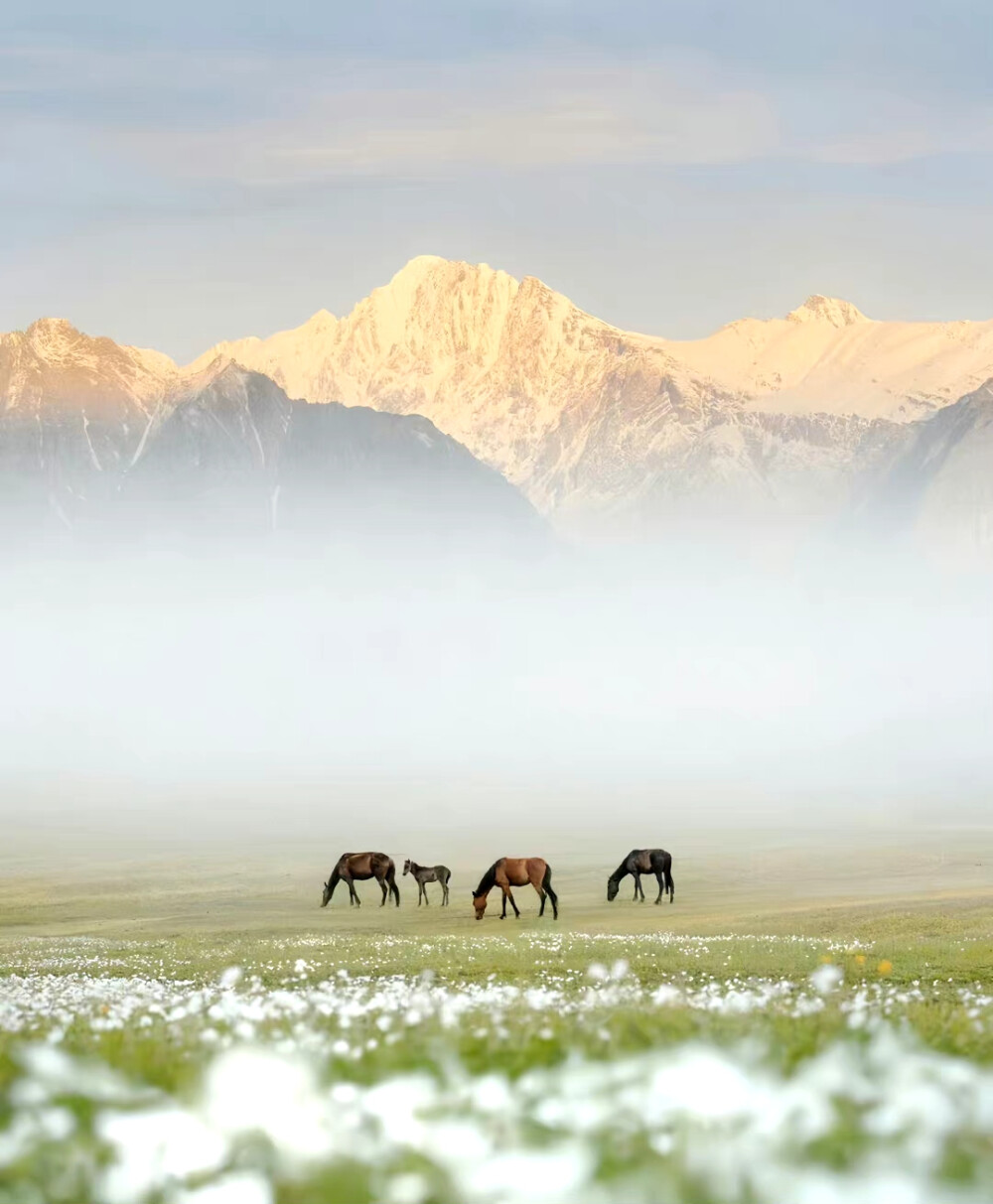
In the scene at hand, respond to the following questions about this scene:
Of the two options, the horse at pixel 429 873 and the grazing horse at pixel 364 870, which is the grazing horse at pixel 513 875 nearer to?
the horse at pixel 429 873

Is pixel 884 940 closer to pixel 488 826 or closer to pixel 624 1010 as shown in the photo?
pixel 624 1010

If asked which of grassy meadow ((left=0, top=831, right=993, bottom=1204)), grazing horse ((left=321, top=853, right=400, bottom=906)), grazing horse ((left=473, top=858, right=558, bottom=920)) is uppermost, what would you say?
grazing horse ((left=321, top=853, right=400, bottom=906))

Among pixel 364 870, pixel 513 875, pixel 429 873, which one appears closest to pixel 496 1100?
pixel 513 875

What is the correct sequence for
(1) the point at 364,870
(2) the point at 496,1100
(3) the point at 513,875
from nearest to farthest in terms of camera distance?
1. (2) the point at 496,1100
2. (3) the point at 513,875
3. (1) the point at 364,870

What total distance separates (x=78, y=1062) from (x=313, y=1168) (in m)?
2.80

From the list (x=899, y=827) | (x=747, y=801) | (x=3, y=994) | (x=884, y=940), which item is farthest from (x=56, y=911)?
(x=747, y=801)

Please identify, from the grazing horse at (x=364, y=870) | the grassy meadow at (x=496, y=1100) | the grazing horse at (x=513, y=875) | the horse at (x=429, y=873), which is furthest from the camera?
the grazing horse at (x=364, y=870)

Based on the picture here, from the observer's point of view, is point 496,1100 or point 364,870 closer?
point 496,1100

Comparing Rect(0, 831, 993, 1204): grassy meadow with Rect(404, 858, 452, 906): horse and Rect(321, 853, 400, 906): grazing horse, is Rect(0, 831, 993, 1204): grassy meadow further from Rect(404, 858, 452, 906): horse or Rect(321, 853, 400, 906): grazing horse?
Rect(321, 853, 400, 906): grazing horse

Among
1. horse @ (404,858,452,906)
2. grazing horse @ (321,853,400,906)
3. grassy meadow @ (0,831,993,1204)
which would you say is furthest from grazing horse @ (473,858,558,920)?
grassy meadow @ (0,831,993,1204)

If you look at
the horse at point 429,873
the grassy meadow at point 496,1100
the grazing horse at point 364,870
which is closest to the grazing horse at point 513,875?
the horse at point 429,873

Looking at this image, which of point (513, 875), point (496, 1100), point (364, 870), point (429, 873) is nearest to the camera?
point (496, 1100)

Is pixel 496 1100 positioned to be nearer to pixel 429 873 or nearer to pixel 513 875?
pixel 513 875

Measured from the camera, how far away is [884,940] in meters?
42.8
